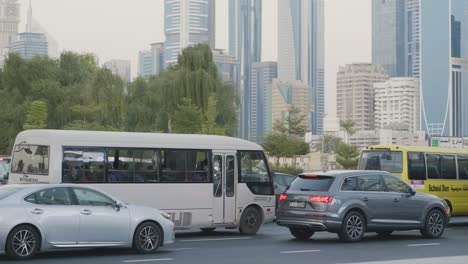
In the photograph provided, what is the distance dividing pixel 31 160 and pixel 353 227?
7.38m

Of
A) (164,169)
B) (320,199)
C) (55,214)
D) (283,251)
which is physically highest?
(164,169)

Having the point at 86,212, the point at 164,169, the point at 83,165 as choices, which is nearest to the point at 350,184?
the point at 164,169

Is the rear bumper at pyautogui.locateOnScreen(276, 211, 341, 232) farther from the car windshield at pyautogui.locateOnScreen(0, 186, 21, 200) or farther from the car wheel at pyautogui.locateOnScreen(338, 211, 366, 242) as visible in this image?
the car windshield at pyautogui.locateOnScreen(0, 186, 21, 200)

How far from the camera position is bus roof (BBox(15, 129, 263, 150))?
1908cm

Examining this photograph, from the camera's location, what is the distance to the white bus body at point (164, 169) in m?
19.1

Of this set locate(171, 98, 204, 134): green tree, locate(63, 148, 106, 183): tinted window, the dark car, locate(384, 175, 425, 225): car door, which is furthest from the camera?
locate(171, 98, 204, 134): green tree

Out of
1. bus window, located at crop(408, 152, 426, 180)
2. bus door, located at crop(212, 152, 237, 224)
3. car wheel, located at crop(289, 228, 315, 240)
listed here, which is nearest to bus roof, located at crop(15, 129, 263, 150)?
bus door, located at crop(212, 152, 237, 224)

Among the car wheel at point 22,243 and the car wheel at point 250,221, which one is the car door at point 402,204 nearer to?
the car wheel at point 250,221

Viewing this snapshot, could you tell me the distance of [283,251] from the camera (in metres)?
17.4

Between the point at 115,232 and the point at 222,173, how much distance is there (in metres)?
6.23

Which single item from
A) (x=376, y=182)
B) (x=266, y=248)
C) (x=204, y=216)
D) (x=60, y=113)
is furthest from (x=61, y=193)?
(x=60, y=113)

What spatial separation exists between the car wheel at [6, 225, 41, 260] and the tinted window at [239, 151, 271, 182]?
8166 millimetres

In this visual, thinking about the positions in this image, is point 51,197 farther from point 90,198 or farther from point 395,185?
point 395,185

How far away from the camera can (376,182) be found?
20172 millimetres
